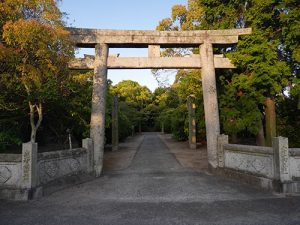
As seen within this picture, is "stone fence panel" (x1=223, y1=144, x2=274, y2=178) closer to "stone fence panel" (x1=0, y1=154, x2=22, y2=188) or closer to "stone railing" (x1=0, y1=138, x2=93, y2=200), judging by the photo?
"stone railing" (x1=0, y1=138, x2=93, y2=200)

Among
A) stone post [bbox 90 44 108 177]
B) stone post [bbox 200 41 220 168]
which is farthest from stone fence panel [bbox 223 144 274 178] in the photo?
stone post [bbox 90 44 108 177]

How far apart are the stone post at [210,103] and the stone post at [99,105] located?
13.8 feet

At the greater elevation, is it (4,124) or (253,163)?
(4,124)

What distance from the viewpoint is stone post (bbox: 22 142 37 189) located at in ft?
26.1

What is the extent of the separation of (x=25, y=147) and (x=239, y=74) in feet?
32.8

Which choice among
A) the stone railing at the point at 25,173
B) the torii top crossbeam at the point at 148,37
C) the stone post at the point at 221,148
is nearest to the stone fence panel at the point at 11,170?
the stone railing at the point at 25,173

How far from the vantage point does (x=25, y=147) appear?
316 inches

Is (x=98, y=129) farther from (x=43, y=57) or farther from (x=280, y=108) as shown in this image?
(x=280, y=108)

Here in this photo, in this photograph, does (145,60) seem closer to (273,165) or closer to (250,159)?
(250,159)

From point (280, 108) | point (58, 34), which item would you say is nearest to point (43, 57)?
point (58, 34)

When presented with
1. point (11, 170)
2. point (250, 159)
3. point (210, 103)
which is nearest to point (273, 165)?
point (250, 159)

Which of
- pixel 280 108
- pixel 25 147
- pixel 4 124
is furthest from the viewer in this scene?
pixel 280 108

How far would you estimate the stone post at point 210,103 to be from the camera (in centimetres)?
1243

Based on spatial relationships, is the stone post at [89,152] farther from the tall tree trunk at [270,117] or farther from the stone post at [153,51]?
the tall tree trunk at [270,117]
